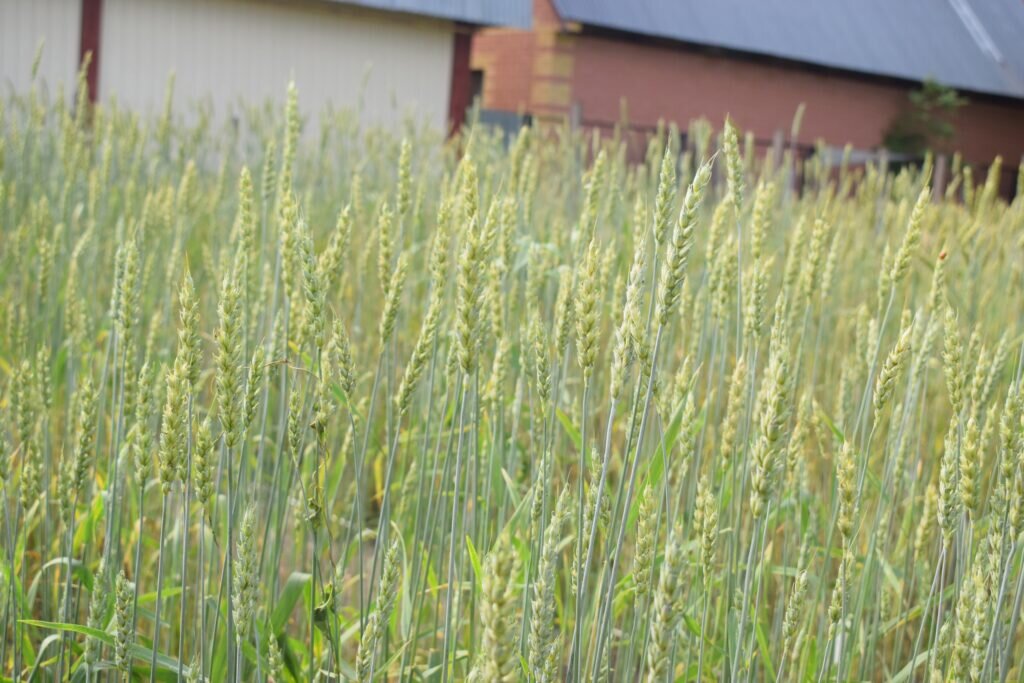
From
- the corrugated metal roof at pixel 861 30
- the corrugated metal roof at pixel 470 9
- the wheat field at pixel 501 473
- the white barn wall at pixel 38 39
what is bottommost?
the wheat field at pixel 501 473

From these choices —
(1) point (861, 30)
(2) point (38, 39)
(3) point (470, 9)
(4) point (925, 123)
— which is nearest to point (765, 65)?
(1) point (861, 30)

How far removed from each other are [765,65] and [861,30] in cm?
178

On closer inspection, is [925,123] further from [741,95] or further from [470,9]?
[470,9]

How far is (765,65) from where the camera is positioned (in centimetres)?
1288

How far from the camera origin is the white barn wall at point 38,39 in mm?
7656

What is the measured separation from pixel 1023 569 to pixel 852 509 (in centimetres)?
15

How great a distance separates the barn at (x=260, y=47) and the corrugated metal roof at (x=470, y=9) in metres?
0.01

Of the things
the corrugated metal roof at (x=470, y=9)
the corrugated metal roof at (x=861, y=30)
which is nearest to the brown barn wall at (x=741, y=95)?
the corrugated metal roof at (x=861, y=30)

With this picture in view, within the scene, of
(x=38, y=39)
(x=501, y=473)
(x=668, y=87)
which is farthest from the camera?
(x=668, y=87)

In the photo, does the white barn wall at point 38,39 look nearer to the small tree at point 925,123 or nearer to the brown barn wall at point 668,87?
the brown barn wall at point 668,87

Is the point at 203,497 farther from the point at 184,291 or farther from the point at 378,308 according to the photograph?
the point at 378,308

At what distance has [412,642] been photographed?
3.11 ft

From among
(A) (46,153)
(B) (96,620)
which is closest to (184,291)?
(B) (96,620)

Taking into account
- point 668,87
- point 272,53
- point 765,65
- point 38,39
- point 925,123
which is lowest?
point 38,39
